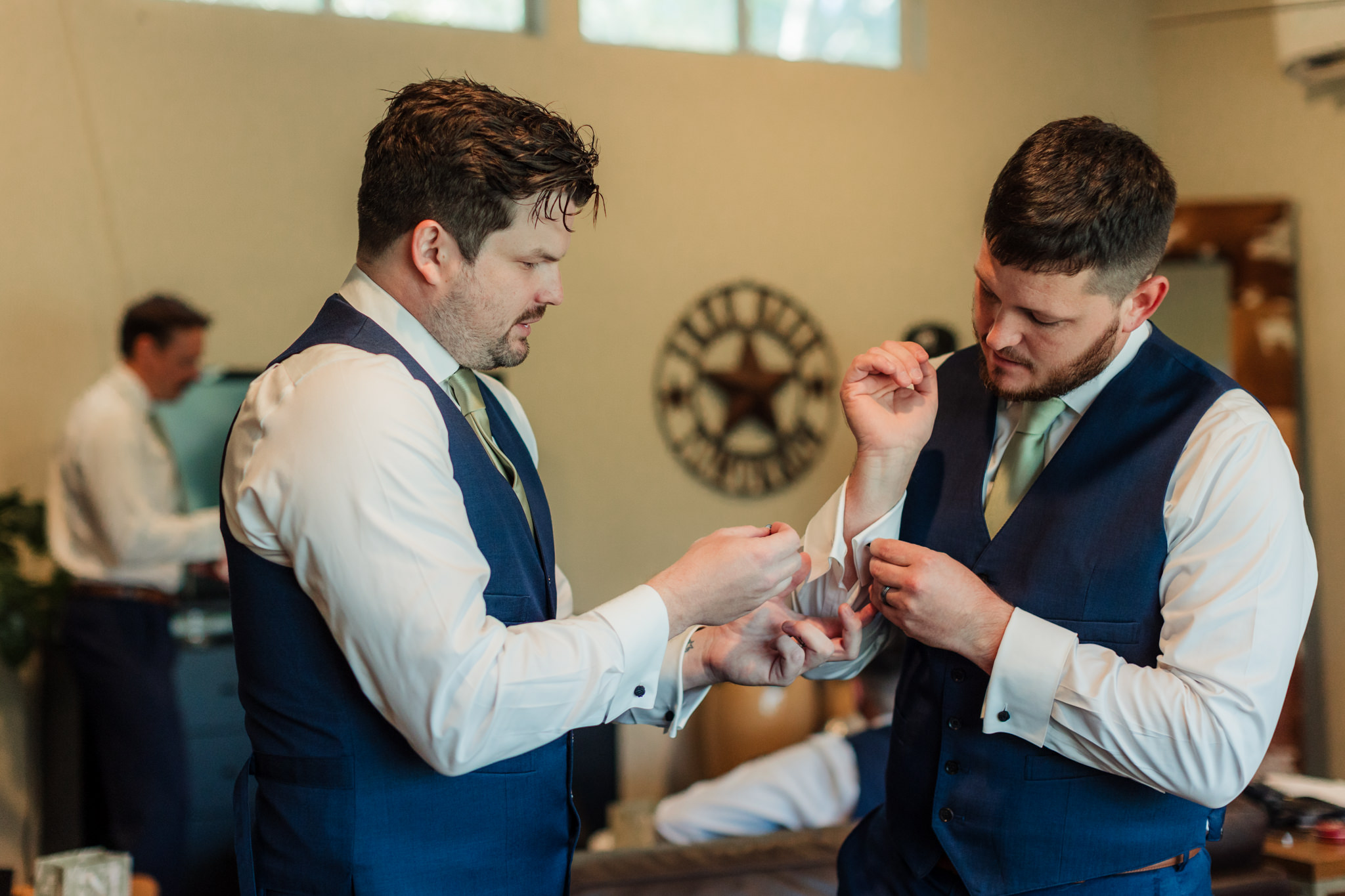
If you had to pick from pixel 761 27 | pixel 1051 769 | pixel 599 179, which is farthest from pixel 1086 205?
pixel 761 27

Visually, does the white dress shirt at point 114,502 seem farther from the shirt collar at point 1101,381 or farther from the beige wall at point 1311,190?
the beige wall at point 1311,190

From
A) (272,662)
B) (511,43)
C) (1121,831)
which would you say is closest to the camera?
(272,662)

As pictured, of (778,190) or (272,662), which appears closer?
(272,662)

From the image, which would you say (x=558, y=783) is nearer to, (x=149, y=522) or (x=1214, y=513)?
(x=1214, y=513)

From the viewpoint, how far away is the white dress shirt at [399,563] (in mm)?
1139

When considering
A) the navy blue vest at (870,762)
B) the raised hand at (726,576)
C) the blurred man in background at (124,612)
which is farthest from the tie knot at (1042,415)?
the blurred man in background at (124,612)

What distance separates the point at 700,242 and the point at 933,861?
3.95m

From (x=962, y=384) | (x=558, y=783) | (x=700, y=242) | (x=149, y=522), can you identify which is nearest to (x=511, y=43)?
(x=700, y=242)

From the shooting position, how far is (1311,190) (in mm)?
4539

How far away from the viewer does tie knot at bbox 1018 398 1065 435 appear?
156cm

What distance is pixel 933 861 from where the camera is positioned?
1.48 meters

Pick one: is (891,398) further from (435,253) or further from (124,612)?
(124,612)

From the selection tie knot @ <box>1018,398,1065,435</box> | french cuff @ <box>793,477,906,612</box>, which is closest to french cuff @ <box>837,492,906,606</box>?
french cuff @ <box>793,477,906,612</box>

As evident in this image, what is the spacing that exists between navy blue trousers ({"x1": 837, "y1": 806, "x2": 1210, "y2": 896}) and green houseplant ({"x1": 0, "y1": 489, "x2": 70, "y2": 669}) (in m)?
3.27
